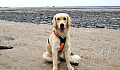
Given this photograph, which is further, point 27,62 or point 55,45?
point 27,62

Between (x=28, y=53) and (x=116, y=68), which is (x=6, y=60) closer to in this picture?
(x=28, y=53)

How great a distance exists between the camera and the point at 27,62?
5.13 meters

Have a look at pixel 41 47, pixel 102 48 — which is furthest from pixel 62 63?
pixel 102 48

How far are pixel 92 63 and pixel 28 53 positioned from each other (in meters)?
2.81

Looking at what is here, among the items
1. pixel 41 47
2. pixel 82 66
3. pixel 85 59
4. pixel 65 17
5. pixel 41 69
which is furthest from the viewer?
pixel 41 47

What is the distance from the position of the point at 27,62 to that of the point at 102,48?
3.91m

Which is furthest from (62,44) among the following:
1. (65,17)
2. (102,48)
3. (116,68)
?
(102,48)

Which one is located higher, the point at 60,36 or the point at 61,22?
the point at 61,22

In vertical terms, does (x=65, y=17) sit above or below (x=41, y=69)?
above

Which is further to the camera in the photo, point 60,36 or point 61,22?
point 60,36

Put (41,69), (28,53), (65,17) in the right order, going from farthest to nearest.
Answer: (28,53), (41,69), (65,17)

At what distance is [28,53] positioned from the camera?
605 cm

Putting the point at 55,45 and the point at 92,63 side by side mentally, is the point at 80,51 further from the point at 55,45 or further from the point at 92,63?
the point at 55,45

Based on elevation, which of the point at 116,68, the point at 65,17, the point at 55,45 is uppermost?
the point at 65,17
